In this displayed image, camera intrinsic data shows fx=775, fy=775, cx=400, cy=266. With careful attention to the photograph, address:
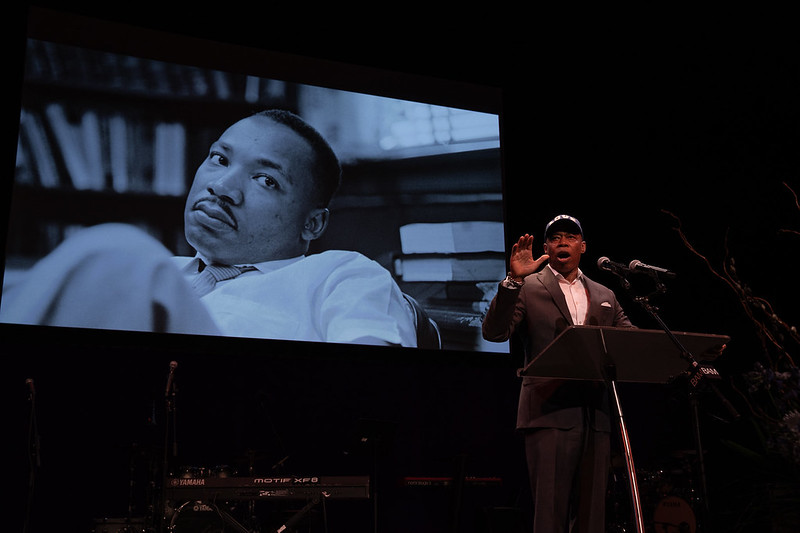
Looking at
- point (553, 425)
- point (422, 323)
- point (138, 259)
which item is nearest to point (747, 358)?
point (422, 323)

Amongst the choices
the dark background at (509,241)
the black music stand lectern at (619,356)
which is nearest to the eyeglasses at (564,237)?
the black music stand lectern at (619,356)

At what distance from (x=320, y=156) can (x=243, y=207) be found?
69 centimetres

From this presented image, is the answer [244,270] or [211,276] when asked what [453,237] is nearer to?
[244,270]

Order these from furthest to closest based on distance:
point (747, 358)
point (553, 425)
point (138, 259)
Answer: point (747, 358)
point (138, 259)
point (553, 425)

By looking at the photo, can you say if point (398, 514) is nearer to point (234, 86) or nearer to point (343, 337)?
point (343, 337)

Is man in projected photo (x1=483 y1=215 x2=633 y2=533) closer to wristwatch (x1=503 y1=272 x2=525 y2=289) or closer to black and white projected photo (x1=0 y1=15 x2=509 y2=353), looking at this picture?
wristwatch (x1=503 y1=272 x2=525 y2=289)

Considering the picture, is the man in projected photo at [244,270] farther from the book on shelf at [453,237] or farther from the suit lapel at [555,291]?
the suit lapel at [555,291]

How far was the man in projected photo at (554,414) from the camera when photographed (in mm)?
2688

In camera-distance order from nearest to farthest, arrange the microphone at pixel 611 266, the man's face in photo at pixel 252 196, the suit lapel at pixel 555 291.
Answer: the microphone at pixel 611 266
the suit lapel at pixel 555 291
the man's face in photo at pixel 252 196

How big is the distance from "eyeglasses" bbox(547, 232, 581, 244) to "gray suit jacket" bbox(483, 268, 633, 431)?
0.13 meters

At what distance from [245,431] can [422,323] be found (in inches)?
59.7

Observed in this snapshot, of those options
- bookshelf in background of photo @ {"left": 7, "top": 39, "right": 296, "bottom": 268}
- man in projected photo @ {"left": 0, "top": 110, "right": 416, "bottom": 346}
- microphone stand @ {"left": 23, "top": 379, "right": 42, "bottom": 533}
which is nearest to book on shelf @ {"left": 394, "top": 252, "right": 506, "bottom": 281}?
man in projected photo @ {"left": 0, "top": 110, "right": 416, "bottom": 346}

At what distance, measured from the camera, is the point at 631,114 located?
21.8 feet

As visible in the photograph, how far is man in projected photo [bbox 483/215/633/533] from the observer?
8.82 ft
